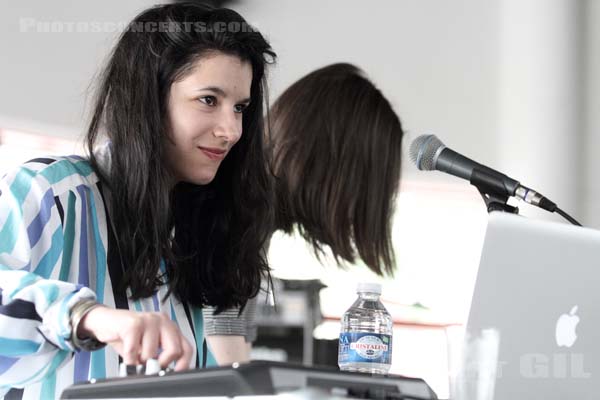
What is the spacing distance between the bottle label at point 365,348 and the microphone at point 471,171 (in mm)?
283

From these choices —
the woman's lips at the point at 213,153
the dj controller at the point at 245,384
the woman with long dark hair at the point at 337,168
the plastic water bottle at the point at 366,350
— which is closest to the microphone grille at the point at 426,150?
the plastic water bottle at the point at 366,350

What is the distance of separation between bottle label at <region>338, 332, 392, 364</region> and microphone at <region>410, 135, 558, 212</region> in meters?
0.28

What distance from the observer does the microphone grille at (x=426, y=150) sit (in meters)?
1.52

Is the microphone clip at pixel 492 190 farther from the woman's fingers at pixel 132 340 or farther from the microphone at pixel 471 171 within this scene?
the woman's fingers at pixel 132 340

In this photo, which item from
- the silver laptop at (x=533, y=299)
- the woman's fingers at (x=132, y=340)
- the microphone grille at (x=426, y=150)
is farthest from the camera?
the microphone grille at (x=426, y=150)

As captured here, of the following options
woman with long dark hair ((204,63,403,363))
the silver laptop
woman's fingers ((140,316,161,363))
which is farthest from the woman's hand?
woman with long dark hair ((204,63,403,363))

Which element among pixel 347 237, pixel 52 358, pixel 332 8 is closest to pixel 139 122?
pixel 52 358

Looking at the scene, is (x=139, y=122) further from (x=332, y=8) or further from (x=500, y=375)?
(x=332, y=8)

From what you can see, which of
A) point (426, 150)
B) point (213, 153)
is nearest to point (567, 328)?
point (426, 150)

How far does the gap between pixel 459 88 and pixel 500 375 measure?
345cm

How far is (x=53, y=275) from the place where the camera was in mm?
1347

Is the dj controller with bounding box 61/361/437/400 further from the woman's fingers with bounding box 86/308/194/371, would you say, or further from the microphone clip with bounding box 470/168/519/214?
the microphone clip with bounding box 470/168/519/214

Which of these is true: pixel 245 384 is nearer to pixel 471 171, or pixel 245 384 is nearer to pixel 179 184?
pixel 471 171

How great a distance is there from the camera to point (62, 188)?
1.41 m
